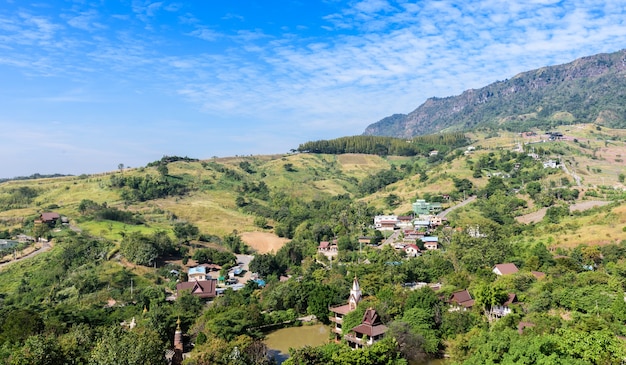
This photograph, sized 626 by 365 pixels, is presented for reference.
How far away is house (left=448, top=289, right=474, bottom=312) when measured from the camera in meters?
34.5

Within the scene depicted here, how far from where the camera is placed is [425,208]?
76562 mm

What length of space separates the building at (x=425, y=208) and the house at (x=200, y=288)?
4074 centimetres

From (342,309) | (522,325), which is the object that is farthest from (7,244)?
(522,325)

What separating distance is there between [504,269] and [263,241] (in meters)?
38.1

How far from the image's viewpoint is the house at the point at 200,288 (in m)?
45.3

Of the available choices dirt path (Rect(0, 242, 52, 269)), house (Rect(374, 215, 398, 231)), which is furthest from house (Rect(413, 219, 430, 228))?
dirt path (Rect(0, 242, 52, 269))

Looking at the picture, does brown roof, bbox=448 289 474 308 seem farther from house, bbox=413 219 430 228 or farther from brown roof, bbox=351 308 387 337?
house, bbox=413 219 430 228

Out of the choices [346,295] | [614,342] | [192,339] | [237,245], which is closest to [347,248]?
[237,245]

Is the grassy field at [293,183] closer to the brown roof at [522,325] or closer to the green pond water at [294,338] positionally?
the brown roof at [522,325]

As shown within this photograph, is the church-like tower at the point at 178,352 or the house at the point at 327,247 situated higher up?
the church-like tower at the point at 178,352

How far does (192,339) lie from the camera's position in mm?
32188

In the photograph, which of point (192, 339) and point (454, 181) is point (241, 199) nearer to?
point (454, 181)

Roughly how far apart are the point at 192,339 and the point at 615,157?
114 metres

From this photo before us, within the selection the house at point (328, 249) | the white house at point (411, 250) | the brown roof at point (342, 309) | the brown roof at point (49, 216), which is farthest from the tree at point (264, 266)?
the brown roof at point (49, 216)
